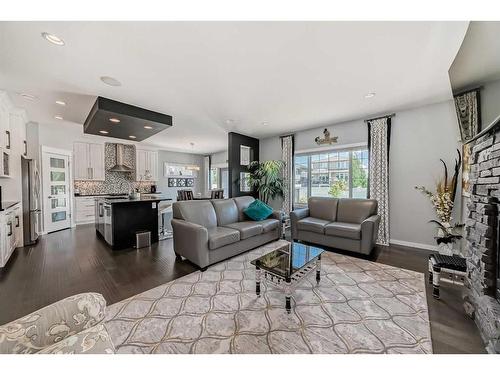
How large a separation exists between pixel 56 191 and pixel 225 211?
185 inches

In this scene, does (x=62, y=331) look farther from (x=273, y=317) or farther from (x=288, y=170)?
(x=288, y=170)

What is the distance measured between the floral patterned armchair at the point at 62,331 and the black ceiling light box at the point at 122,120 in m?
3.08

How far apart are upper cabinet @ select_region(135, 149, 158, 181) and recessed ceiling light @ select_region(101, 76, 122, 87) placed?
4780mm

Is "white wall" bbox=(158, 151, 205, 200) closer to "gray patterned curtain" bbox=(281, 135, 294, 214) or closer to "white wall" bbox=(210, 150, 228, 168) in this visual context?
"white wall" bbox=(210, 150, 228, 168)

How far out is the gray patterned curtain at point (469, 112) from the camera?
194 cm

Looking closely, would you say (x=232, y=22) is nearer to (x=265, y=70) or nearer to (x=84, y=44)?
(x=265, y=70)

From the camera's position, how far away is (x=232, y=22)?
1.58m

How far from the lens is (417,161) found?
141 inches

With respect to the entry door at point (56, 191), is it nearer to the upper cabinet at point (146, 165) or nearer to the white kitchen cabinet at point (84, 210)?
the white kitchen cabinet at point (84, 210)

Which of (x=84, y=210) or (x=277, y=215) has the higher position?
(x=277, y=215)

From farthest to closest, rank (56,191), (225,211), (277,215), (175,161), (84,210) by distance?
(175,161) → (84,210) → (56,191) → (277,215) → (225,211)

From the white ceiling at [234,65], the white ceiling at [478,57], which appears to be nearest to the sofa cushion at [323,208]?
the white ceiling at [234,65]

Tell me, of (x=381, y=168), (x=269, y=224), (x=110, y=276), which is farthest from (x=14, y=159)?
(x=381, y=168)

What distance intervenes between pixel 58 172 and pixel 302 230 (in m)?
6.23
